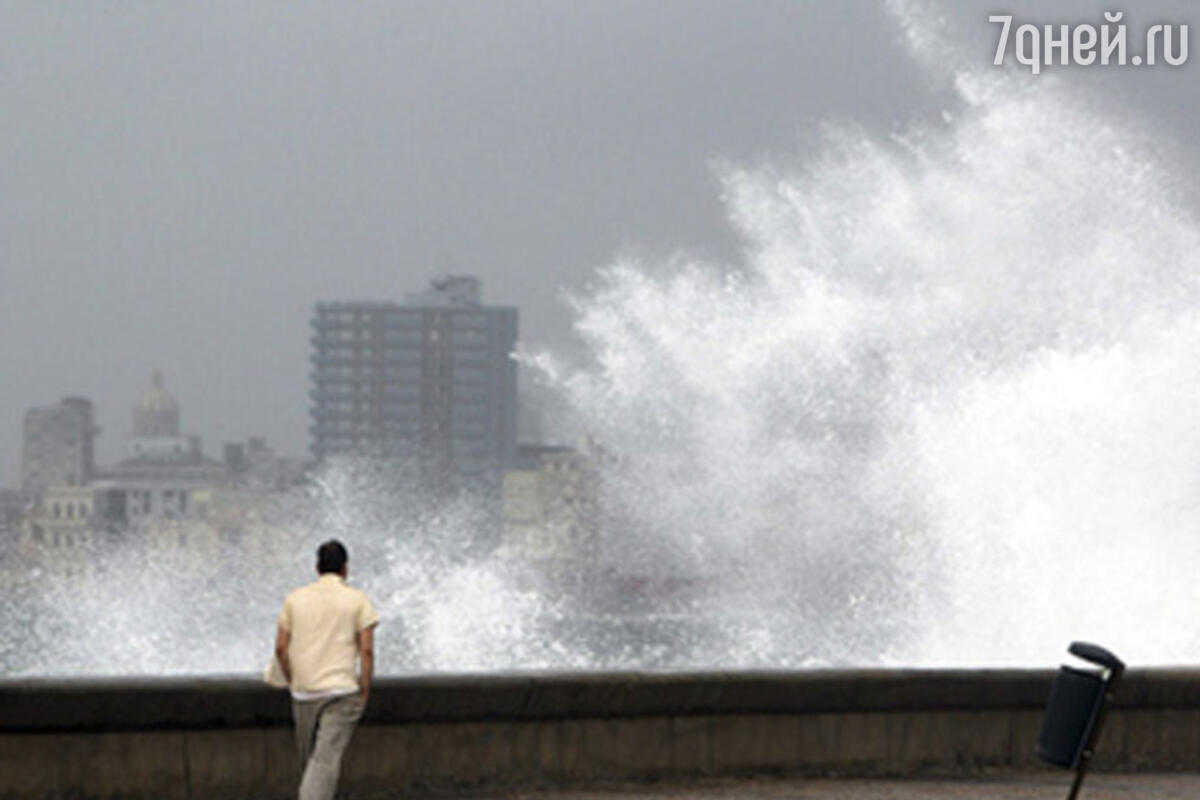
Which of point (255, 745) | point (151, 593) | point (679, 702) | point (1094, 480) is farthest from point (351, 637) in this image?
point (151, 593)

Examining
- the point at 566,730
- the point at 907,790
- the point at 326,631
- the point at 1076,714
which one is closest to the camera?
the point at 1076,714

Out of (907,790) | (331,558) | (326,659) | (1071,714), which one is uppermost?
(331,558)

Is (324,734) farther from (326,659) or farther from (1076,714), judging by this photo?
(1076,714)

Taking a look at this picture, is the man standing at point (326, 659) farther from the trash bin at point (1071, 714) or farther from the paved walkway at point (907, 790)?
the trash bin at point (1071, 714)

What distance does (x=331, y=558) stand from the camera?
1159 centimetres

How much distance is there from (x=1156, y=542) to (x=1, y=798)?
3367 centimetres

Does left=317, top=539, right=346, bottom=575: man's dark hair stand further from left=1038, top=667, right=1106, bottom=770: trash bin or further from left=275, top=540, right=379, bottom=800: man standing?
left=1038, top=667, right=1106, bottom=770: trash bin

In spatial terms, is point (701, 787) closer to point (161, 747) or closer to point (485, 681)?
point (485, 681)

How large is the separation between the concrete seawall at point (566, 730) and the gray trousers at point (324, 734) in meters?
1.63

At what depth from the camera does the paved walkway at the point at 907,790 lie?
45.9 feet

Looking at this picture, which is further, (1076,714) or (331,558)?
(331,558)

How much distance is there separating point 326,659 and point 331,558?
43 centimetres

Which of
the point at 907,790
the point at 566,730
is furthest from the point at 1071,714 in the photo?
the point at 566,730

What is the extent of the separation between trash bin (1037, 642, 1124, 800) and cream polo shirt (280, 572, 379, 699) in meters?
2.94
